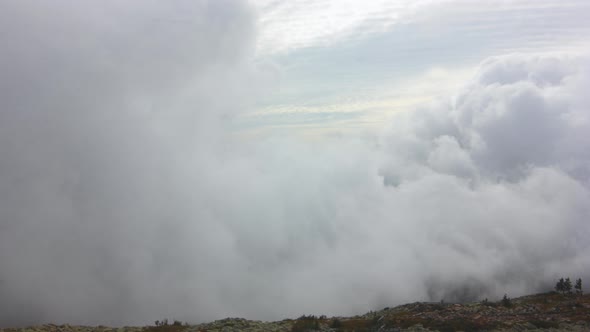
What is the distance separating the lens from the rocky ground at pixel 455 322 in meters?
21.8

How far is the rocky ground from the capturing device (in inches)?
856

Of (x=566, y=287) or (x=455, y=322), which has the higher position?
(x=566, y=287)

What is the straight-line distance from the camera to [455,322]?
2261 centimetres

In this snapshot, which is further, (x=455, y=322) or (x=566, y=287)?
(x=566, y=287)

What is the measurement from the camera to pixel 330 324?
25422mm

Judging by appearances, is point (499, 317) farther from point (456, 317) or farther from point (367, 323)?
point (367, 323)

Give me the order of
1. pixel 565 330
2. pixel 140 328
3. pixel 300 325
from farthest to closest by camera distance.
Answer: pixel 140 328, pixel 300 325, pixel 565 330

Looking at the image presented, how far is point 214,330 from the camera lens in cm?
2431

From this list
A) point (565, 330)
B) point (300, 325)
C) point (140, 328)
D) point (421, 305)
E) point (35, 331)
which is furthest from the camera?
point (421, 305)

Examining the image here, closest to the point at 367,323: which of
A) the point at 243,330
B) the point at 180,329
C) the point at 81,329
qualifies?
the point at 243,330

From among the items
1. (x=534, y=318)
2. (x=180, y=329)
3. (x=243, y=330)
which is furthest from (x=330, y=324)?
(x=534, y=318)

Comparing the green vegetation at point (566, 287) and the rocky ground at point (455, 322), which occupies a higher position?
the green vegetation at point (566, 287)

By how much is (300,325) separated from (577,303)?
19.5 metres

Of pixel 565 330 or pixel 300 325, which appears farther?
pixel 300 325
